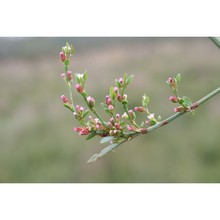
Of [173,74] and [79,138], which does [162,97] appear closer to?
[173,74]

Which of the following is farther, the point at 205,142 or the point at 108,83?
the point at 108,83

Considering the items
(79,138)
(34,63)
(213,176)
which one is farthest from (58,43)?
(213,176)

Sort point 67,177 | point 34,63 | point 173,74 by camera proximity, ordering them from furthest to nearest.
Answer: point 34,63
point 173,74
point 67,177

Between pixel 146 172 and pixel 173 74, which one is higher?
pixel 173 74

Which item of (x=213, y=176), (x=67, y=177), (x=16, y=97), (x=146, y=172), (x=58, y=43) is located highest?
(x=58, y=43)

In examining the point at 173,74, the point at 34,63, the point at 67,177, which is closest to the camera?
the point at 67,177

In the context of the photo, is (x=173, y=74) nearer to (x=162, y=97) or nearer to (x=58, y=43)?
(x=162, y=97)
